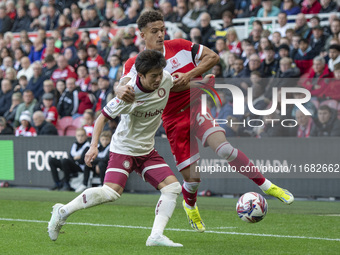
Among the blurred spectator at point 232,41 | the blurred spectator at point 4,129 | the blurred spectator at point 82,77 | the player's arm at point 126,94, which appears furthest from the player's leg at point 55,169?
the player's arm at point 126,94

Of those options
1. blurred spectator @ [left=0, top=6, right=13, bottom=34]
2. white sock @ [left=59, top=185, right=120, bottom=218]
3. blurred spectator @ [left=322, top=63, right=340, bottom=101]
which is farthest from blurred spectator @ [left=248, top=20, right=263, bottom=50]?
blurred spectator @ [left=0, top=6, right=13, bottom=34]

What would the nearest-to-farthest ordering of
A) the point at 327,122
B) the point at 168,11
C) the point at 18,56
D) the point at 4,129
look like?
the point at 327,122 → the point at 4,129 → the point at 168,11 → the point at 18,56

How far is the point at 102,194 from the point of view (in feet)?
23.9

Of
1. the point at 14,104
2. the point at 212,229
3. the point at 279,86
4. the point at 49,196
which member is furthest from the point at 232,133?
the point at 14,104

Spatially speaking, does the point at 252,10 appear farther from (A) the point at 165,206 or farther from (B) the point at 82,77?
(A) the point at 165,206

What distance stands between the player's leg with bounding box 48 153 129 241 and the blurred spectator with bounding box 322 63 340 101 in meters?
6.93

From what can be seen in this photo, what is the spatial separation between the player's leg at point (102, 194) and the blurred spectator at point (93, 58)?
1153 cm

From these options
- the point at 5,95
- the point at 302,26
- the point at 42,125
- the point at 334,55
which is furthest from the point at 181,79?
the point at 5,95

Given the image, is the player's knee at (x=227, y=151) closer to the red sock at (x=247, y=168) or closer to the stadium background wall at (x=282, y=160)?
the red sock at (x=247, y=168)

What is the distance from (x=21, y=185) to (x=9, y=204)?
4020mm

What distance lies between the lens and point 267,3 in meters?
17.4

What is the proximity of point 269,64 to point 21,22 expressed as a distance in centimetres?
1261

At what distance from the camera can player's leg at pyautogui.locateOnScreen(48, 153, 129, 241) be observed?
7.29m

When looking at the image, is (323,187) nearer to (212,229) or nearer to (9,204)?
(212,229)
